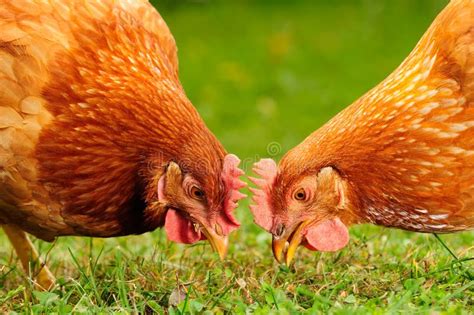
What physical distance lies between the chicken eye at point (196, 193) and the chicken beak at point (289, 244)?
38 cm

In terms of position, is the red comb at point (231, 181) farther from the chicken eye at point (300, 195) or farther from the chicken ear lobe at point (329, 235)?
the chicken ear lobe at point (329, 235)

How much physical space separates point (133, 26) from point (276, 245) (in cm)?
122

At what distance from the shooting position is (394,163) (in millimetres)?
3699

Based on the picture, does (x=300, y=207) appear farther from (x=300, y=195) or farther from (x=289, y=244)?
(x=289, y=244)

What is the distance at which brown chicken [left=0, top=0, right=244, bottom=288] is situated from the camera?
375 cm

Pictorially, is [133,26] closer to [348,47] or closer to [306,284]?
[306,284]

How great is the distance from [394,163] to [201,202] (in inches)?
33.8

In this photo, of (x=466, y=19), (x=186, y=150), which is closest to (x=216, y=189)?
(x=186, y=150)

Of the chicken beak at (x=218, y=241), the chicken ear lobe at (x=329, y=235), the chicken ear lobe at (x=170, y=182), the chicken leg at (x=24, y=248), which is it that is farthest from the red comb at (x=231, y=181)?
the chicken leg at (x=24, y=248)

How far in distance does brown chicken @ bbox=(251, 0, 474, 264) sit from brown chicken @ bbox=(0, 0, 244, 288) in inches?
10.7

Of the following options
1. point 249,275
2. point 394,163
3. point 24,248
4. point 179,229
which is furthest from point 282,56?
point 394,163

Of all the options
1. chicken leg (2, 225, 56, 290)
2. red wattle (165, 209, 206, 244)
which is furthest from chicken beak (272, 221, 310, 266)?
chicken leg (2, 225, 56, 290)

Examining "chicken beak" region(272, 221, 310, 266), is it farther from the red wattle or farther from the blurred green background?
the blurred green background

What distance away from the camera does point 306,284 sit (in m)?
4.11
